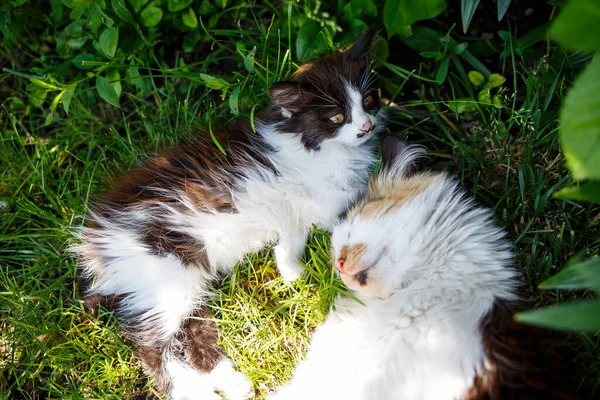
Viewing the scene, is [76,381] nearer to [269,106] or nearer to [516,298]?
[269,106]

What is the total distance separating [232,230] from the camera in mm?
2182

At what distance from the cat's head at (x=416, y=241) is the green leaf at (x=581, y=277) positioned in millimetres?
317

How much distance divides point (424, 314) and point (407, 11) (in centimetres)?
123

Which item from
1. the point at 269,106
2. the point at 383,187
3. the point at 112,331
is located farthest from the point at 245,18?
the point at 112,331

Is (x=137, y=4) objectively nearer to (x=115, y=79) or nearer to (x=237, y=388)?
(x=115, y=79)

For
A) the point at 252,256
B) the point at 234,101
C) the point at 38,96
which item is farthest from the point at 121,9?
the point at 252,256

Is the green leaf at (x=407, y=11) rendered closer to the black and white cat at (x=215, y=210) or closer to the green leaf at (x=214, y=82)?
the black and white cat at (x=215, y=210)

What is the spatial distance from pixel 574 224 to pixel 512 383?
995 millimetres

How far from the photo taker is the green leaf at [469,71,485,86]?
242 centimetres

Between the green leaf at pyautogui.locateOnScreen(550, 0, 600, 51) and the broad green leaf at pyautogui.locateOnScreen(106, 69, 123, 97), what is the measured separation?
6.34 ft

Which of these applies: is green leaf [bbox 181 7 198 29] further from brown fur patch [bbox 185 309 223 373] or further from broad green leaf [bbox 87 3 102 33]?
brown fur patch [bbox 185 309 223 373]

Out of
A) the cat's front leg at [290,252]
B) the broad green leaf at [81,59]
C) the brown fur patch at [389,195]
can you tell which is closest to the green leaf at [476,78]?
the brown fur patch at [389,195]

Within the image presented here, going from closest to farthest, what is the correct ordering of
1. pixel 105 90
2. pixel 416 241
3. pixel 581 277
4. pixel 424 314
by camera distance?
pixel 581 277
pixel 424 314
pixel 416 241
pixel 105 90

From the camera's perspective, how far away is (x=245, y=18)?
2752mm
